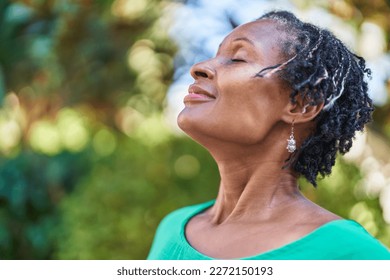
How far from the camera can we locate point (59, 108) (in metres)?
5.52

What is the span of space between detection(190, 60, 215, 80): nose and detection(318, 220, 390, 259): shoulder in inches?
22.4

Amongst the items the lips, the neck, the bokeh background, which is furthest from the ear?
the bokeh background

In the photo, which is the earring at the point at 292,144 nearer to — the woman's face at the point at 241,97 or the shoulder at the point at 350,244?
the woman's face at the point at 241,97

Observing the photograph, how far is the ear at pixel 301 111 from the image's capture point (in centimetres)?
171

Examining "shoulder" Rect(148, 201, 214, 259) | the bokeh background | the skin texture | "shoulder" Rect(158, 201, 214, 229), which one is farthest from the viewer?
the bokeh background

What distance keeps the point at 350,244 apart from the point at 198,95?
0.62 meters

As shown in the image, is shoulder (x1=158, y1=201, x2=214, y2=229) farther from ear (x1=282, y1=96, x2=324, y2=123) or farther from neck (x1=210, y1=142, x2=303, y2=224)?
ear (x1=282, y1=96, x2=324, y2=123)

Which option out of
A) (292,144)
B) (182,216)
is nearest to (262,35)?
(292,144)

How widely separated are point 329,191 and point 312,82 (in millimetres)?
2441

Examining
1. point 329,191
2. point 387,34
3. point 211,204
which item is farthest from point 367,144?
point 211,204

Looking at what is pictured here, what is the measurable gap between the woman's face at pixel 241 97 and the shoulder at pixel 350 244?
0.35 m

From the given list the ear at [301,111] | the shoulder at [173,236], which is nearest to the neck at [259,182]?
the ear at [301,111]

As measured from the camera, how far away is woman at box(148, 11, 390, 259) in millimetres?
1682

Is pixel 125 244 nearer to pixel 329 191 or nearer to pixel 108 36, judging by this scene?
pixel 329 191
